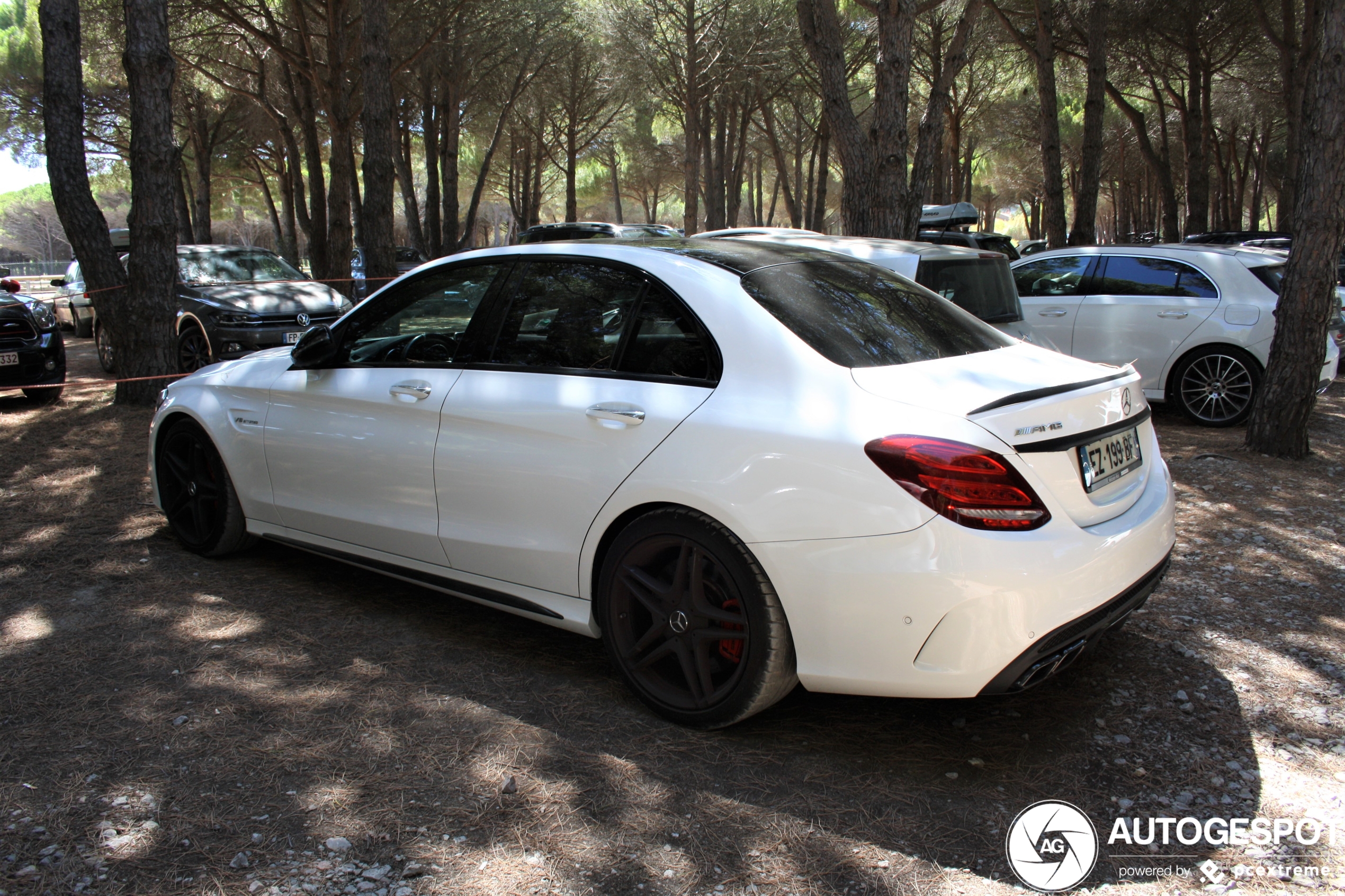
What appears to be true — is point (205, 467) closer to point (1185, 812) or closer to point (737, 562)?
point (737, 562)

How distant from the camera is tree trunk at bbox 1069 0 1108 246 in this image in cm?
1561

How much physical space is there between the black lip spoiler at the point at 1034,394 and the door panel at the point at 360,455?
2028 mm

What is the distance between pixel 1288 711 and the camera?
3.38 meters

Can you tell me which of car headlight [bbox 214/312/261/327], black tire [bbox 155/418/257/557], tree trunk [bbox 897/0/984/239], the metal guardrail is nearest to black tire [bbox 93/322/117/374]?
car headlight [bbox 214/312/261/327]

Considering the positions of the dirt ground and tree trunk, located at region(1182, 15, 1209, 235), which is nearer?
the dirt ground

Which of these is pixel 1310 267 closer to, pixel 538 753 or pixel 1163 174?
pixel 538 753

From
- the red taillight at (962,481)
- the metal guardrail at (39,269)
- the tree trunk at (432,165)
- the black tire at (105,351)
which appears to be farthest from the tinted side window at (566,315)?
the metal guardrail at (39,269)

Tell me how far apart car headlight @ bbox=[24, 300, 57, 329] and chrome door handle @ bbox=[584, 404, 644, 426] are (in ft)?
30.2

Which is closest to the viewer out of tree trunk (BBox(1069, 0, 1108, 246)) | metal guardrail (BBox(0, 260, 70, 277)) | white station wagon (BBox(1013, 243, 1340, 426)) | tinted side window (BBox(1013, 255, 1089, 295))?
white station wagon (BBox(1013, 243, 1340, 426))

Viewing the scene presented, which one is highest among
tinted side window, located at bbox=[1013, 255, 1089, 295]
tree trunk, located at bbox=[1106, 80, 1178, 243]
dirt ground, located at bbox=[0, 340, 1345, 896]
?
tree trunk, located at bbox=[1106, 80, 1178, 243]

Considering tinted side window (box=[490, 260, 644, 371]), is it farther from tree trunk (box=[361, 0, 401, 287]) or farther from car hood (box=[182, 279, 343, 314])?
tree trunk (box=[361, 0, 401, 287])

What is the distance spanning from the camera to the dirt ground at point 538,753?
2.61m

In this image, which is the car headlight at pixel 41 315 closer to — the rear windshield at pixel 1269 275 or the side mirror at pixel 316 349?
the side mirror at pixel 316 349

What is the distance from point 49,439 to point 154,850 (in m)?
7.01
